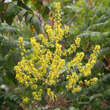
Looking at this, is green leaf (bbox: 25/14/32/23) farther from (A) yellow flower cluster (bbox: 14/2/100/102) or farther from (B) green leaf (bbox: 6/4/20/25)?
(A) yellow flower cluster (bbox: 14/2/100/102)

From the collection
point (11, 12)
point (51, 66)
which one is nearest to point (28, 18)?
point (11, 12)

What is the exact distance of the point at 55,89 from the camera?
2.42 metres

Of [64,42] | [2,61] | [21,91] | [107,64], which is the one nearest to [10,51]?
[2,61]

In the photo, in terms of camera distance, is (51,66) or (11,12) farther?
(11,12)

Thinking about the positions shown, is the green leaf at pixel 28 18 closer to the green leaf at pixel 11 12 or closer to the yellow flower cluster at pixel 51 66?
the green leaf at pixel 11 12

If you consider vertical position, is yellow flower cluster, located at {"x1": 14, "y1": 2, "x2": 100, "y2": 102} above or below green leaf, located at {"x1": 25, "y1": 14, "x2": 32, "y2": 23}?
below

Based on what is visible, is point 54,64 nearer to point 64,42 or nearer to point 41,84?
point 41,84

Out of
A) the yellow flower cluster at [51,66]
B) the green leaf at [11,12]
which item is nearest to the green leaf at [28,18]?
the green leaf at [11,12]

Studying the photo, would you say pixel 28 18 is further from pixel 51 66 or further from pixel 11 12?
pixel 51 66

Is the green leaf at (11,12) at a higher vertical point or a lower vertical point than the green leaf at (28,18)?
higher

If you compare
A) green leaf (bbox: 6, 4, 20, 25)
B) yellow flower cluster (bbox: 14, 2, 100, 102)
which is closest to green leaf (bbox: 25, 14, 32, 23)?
green leaf (bbox: 6, 4, 20, 25)

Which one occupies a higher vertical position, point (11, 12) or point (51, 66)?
point (11, 12)

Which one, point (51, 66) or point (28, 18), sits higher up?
point (28, 18)

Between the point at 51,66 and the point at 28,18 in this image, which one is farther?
the point at 28,18
